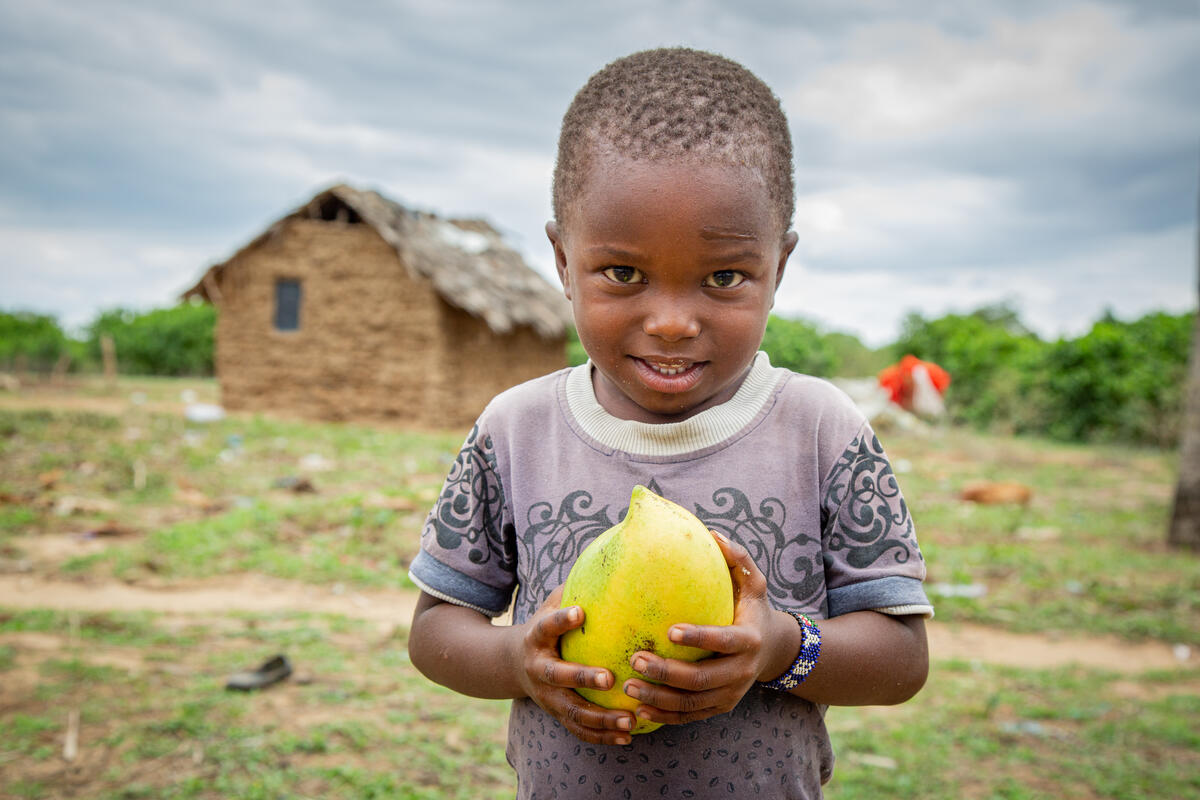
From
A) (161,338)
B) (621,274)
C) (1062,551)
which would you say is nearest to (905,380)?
(1062,551)

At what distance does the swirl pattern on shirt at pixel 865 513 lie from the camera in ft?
4.01

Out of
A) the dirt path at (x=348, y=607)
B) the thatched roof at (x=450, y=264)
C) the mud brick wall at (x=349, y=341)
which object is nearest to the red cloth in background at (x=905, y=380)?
the thatched roof at (x=450, y=264)

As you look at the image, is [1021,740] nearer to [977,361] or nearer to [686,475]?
[686,475]

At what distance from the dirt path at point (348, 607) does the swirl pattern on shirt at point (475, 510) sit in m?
3.66

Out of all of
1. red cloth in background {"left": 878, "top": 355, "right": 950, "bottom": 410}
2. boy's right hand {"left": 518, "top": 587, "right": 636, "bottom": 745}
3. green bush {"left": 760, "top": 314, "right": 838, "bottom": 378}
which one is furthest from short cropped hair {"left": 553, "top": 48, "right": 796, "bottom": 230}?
red cloth in background {"left": 878, "top": 355, "right": 950, "bottom": 410}

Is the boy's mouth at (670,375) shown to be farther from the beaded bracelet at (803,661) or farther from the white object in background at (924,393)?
the white object in background at (924,393)

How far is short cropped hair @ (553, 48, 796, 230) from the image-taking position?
1.15 metres

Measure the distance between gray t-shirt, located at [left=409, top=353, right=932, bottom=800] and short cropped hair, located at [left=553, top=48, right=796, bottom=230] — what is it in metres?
0.32

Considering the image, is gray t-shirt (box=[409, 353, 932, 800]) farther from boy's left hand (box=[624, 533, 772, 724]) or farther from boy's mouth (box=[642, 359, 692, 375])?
boy's left hand (box=[624, 533, 772, 724])

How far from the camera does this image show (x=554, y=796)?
1247 mm

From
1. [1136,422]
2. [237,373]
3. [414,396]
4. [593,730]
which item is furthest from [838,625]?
[1136,422]

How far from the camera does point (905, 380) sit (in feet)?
51.1

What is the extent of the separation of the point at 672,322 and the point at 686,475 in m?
0.25

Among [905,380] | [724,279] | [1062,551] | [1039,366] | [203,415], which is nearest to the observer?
[724,279]
